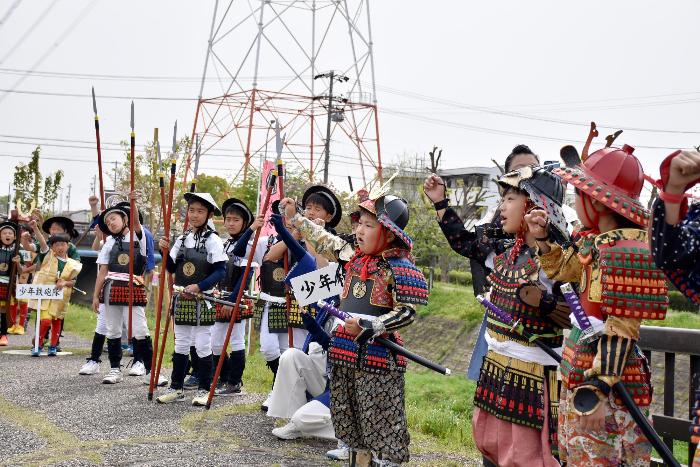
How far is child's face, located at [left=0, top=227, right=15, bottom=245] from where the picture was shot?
36.4ft

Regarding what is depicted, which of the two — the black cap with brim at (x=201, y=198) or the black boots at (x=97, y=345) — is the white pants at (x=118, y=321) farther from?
the black cap with brim at (x=201, y=198)

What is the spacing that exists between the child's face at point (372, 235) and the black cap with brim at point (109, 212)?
4.97 meters

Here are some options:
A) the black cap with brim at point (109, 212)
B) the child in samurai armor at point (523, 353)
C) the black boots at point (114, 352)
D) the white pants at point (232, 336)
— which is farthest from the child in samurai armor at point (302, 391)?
the black cap with brim at point (109, 212)

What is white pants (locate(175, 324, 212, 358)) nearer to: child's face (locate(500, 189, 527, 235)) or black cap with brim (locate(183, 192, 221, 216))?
black cap with brim (locate(183, 192, 221, 216))

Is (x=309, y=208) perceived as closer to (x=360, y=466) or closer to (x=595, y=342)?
(x=360, y=466)

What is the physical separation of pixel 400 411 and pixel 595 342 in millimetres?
1722

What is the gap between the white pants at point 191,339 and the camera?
23.7 ft

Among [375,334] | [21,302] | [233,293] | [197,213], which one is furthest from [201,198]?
[21,302]

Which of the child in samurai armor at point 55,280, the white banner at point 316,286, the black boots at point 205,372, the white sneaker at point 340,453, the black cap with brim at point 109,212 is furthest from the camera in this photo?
the child in samurai armor at point 55,280

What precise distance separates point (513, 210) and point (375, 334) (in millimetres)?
1106

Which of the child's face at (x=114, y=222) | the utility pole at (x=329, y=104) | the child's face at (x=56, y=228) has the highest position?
the utility pole at (x=329, y=104)

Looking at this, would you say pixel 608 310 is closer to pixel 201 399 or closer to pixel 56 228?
pixel 201 399

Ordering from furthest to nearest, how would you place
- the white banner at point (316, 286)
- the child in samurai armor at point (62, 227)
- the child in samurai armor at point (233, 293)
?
the child in samurai armor at point (62, 227) < the child in samurai armor at point (233, 293) < the white banner at point (316, 286)

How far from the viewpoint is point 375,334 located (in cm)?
413
